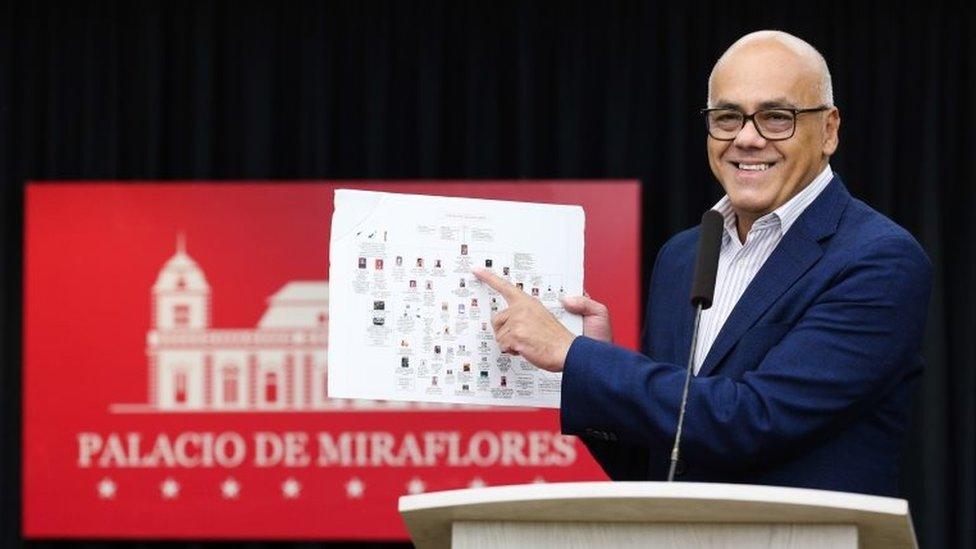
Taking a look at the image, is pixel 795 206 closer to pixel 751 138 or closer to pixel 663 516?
pixel 751 138

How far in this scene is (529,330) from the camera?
7.17ft

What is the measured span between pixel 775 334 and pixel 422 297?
0.46 metres

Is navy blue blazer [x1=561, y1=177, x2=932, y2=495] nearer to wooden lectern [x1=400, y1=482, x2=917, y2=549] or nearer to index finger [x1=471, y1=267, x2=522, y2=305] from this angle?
index finger [x1=471, y1=267, x2=522, y2=305]

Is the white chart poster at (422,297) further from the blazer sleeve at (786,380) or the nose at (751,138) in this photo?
the nose at (751,138)

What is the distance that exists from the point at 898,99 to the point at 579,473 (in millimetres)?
1534

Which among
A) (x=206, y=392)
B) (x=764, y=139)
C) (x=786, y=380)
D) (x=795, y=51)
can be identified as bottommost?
(x=206, y=392)

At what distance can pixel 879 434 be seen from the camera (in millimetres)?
2123

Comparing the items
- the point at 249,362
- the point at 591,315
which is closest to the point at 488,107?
the point at 249,362

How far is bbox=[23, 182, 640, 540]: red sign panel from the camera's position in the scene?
5.35 meters

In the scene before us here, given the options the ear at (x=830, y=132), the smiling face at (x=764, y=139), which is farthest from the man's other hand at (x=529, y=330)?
the ear at (x=830, y=132)

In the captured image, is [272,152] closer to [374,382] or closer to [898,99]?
[898,99]

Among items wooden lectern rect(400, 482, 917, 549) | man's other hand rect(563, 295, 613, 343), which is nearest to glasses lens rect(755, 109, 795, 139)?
man's other hand rect(563, 295, 613, 343)

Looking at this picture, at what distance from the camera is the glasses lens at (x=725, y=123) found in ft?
7.34

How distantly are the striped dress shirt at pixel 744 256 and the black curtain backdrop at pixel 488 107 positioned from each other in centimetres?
311
